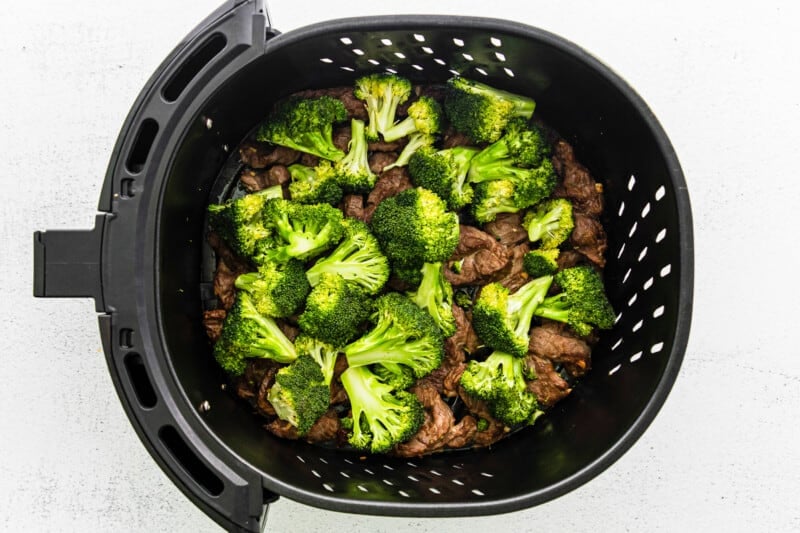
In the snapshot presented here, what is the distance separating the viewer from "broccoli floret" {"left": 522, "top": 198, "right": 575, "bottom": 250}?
5.30 feet

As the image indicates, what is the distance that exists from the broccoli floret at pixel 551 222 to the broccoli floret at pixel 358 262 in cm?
40

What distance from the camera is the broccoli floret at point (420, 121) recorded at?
1568 millimetres

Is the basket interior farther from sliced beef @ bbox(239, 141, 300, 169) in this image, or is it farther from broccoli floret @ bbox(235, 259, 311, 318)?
broccoli floret @ bbox(235, 259, 311, 318)

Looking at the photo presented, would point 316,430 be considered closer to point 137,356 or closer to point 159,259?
point 137,356

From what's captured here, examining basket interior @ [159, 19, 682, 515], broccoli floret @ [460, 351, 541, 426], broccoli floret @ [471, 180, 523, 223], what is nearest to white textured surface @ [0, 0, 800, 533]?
basket interior @ [159, 19, 682, 515]

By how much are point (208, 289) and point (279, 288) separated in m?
0.29

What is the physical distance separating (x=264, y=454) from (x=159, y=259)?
1.74 ft

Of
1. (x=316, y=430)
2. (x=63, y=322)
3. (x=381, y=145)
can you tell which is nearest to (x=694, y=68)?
(x=381, y=145)

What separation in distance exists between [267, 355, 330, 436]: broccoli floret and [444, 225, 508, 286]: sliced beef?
0.42m

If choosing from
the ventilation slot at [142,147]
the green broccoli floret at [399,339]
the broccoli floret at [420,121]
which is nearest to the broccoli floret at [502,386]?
the green broccoli floret at [399,339]

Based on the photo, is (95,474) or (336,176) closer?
(336,176)

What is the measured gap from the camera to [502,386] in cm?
155

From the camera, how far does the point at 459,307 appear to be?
1652 millimetres

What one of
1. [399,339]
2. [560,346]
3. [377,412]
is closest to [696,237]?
[560,346]
